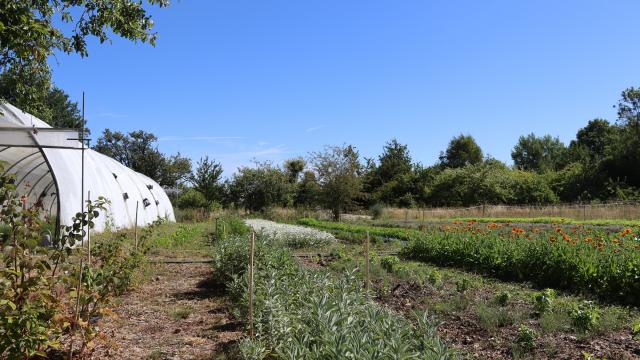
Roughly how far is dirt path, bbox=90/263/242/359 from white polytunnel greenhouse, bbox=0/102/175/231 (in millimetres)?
2114

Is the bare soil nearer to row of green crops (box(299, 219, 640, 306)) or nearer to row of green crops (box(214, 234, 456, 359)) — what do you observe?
row of green crops (box(214, 234, 456, 359))

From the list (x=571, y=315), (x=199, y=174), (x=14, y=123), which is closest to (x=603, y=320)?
(x=571, y=315)

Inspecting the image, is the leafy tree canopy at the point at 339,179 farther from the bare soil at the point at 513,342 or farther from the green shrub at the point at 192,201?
the bare soil at the point at 513,342

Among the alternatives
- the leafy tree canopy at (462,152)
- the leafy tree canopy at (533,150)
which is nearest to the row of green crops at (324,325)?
the leafy tree canopy at (462,152)

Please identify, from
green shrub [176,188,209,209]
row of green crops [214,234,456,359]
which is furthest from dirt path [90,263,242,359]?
green shrub [176,188,209,209]

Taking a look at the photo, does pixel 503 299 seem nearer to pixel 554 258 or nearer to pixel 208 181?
pixel 554 258

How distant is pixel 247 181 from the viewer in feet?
125

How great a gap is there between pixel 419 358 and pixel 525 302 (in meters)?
4.36

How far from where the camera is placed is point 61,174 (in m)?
14.1

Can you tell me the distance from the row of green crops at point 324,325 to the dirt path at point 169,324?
18.3 inches

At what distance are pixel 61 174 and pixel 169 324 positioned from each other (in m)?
9.17

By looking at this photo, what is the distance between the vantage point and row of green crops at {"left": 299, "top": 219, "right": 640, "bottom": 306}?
7910 mm

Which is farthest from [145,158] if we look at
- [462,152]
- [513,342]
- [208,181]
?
[513,342]

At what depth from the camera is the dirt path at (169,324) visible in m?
5.42
